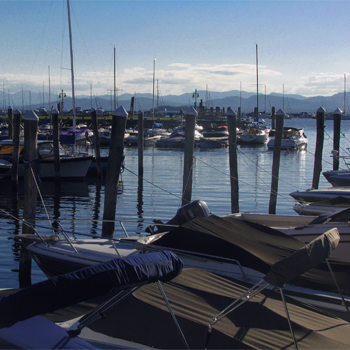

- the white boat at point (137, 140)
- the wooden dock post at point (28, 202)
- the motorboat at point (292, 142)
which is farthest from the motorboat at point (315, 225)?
the white boat at point (137, 140)

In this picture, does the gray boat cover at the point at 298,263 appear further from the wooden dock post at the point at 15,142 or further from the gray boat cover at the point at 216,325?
the wooden dock post at the point at 15,142

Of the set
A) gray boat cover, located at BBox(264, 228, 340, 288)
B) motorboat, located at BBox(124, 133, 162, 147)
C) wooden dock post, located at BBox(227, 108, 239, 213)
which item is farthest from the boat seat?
motorboat, located at BBox(124, 133, 162, 147)

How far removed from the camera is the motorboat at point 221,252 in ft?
20.7

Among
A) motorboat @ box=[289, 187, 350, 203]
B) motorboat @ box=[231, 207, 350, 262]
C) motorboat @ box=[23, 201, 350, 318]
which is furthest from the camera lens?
motorboat @ box=[289, 187, 350, 203]

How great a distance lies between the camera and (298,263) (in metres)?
3.80

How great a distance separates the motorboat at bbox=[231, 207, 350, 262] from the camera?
7801 millimetres

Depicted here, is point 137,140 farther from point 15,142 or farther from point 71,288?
point 71,288

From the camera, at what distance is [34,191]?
27.5 feet

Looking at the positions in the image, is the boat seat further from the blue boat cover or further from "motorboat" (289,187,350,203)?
"motorboat" (289,187,350,203)

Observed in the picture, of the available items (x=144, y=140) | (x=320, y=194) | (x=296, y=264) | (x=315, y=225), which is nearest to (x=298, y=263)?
(x=296, y=264)

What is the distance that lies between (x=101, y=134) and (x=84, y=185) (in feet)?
86.1

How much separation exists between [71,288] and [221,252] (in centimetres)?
343

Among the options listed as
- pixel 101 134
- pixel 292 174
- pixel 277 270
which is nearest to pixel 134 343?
pixel 277 270

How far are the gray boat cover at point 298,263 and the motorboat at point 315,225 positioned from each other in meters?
4.06
